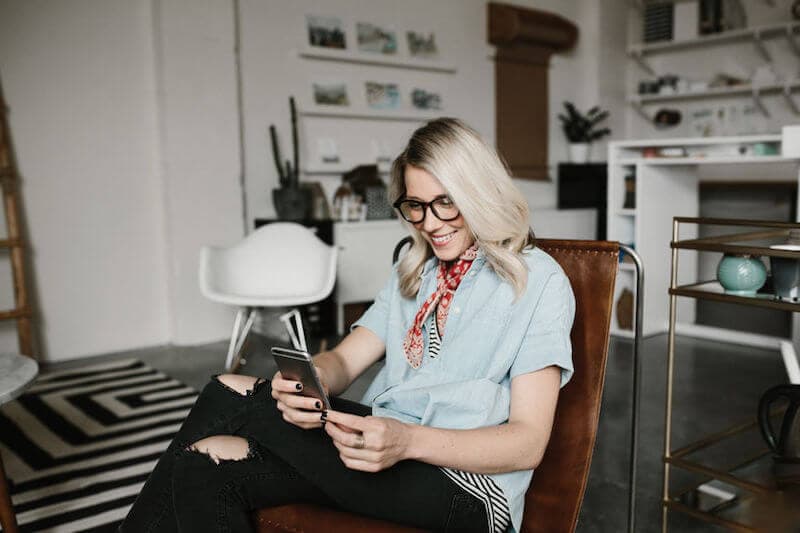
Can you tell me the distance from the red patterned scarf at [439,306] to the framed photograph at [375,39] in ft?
12.6

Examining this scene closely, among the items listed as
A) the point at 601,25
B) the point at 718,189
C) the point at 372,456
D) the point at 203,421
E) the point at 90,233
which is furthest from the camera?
the point at 601,25

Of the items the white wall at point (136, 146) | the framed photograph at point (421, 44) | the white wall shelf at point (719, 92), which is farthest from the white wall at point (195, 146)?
the white wall shelf at point (719, 92)

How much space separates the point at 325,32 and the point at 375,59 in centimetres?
38

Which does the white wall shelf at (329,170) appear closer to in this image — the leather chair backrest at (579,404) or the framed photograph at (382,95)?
the framed photograph at (382,95)

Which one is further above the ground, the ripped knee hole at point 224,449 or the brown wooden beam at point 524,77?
the brown wooden beam at point 524,77

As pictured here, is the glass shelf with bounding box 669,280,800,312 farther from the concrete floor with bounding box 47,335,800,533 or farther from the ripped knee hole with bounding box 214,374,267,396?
the ripped knee hole with bounding box 214,374,267,396

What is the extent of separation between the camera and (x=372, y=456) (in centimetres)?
112

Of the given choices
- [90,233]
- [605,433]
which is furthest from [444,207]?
[90,233]

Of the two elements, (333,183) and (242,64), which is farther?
(333,183)

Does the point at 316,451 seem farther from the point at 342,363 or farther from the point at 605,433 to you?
the point at 605,433

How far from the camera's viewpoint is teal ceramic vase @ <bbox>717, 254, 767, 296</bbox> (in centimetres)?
182

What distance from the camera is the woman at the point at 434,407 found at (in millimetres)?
1203

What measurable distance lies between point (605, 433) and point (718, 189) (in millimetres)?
3568

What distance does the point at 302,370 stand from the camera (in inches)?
46.4
